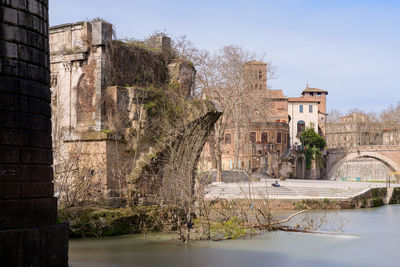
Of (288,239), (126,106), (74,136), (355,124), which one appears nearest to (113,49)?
(126,106)

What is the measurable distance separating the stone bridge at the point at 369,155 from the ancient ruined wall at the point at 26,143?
55320 millimetres

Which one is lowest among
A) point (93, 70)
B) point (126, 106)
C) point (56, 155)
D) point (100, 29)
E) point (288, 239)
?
point (288, 239)

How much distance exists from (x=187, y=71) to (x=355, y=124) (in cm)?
6506

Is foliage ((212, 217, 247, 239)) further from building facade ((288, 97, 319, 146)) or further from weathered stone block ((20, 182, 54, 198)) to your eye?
building facade ((288, 97, 319, 146))

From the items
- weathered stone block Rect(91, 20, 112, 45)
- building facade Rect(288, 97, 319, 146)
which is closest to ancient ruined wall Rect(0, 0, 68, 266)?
weathered stone block Rect(91, 20, 112, 45)

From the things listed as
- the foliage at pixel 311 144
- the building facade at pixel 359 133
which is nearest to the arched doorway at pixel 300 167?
the foliage at pixel 311 144

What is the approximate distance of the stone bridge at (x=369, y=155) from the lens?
192 ft

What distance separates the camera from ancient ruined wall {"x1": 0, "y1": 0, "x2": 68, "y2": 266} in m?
6.97

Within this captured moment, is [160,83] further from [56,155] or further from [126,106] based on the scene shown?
[56,155]

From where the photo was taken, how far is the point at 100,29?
13.5m

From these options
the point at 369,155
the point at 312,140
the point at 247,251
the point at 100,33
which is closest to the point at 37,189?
the point at 247,251

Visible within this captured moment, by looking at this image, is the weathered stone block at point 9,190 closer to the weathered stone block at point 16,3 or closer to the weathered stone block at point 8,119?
the weathered stone block at point 8,119

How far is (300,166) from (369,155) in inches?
312

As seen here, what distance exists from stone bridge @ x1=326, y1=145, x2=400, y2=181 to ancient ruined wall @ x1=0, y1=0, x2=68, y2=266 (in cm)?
5532
